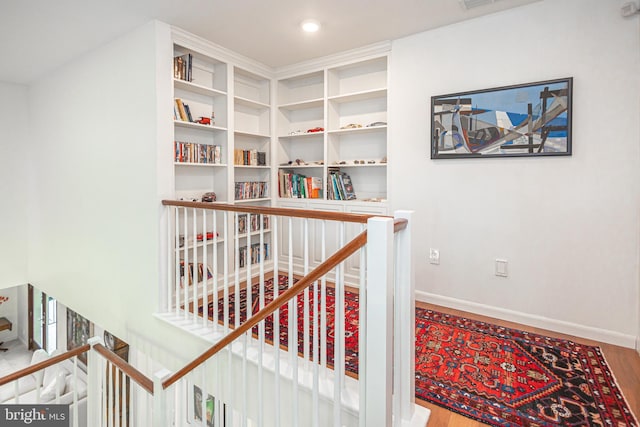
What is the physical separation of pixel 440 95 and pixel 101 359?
3412 mm

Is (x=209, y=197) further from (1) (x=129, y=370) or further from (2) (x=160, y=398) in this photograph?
(2) (x=160, y=398)

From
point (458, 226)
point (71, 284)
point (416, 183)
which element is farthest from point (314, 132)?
point (71, 284)

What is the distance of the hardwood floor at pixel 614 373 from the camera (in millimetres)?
1639

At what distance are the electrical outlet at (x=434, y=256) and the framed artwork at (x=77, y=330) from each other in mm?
5198

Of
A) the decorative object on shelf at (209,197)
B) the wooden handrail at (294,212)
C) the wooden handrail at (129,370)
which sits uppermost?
the decorative object on shelf at (209,197)

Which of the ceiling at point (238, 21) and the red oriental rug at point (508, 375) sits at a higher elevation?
the ceiling at point (238, 21)

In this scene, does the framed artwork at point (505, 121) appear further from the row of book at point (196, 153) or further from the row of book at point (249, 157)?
the row of book at point (196, 153)

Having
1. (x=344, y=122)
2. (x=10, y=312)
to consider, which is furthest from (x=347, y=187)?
(x=10, y=312)

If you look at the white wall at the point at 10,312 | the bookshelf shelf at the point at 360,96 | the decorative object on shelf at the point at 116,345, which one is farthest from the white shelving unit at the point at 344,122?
the white wall at the point at 10,312

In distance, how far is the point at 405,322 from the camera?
150 centimetres

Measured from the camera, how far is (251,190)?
383 centimetres

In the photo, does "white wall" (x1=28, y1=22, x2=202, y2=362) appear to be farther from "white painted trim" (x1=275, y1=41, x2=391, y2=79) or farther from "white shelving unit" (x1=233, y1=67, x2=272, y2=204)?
"white painted trim" (x1=275, y1=41, x2=391, y2=79)

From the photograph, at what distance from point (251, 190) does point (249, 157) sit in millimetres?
374

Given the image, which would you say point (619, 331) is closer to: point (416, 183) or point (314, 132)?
point (416, 183)
